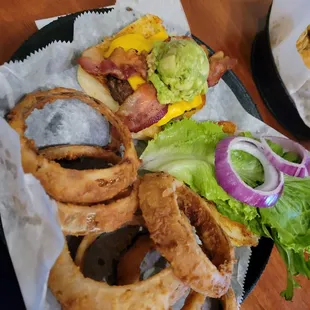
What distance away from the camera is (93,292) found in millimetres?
1258

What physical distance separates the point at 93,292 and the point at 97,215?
212mm

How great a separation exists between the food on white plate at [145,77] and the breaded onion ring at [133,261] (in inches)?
17.2

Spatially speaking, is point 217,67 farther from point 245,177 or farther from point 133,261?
point 133,261

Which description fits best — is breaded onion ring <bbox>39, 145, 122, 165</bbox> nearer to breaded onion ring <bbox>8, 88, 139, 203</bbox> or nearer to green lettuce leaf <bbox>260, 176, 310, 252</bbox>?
breaded onion ring <bbox>8, 88, 139, 203</bbox>

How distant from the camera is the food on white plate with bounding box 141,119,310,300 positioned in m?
1.77

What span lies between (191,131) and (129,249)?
1.74ft

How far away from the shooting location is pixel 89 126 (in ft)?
5.63

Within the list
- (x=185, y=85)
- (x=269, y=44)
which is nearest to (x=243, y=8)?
(x=269, y=44)

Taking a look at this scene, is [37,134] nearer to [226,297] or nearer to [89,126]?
[89,126]

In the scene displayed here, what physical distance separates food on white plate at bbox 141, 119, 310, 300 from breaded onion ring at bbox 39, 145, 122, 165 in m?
0.20

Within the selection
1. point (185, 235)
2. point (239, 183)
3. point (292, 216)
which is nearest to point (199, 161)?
point (239, 183)

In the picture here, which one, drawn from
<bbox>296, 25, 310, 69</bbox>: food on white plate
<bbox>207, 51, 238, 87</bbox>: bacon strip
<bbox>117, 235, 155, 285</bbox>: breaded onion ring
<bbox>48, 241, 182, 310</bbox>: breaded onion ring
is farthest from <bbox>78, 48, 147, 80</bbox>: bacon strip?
<bbox>296, 25, 310, 69</bbox>: food on white plate

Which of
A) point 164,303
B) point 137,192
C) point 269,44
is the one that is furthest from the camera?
point 269,44

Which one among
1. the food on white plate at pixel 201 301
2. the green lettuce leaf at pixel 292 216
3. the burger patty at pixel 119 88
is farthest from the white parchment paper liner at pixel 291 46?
the food on white plate at pixel 201 301
